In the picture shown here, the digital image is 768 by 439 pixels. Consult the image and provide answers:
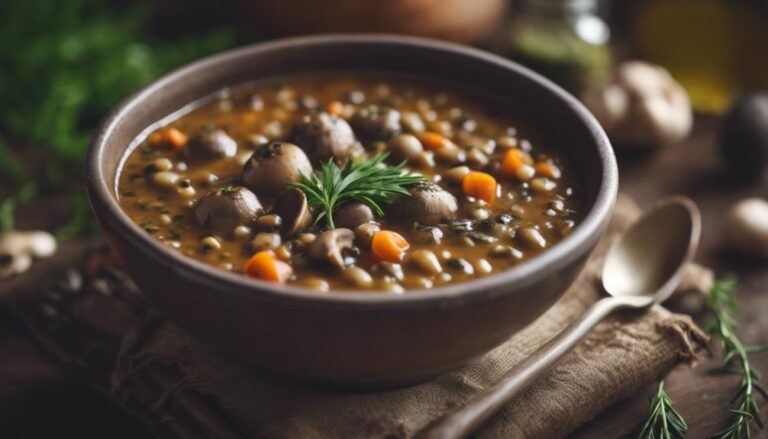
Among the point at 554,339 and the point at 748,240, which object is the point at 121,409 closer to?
the point at 554,339

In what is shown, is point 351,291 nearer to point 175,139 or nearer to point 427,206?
point 427,206

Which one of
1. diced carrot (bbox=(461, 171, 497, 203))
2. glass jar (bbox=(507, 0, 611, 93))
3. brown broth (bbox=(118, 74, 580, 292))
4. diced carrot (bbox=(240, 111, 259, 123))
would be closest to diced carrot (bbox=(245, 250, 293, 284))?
brown broth (bbox=(118, 74, 580, 292))

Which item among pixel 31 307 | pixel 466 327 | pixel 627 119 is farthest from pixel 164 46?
pixel 466 327

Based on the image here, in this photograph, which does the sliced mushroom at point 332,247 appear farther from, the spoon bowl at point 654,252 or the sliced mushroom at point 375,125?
the spoon bowl at point 654,252

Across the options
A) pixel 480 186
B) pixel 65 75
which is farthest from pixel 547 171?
Result: pixel 65 75

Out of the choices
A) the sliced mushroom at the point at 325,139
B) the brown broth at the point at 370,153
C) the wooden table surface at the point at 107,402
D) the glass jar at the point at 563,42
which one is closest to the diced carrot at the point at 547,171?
the brown broth at the point at 370,153

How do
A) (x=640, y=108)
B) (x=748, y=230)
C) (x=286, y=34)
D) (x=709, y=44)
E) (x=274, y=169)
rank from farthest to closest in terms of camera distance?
(x=709, y=44)
(x=286, y=34)
(x=640, y=108)
(x=748, y=230)
(x=274, y=169)
